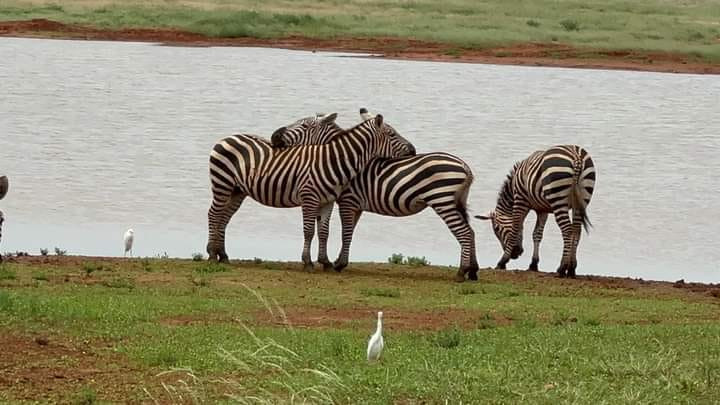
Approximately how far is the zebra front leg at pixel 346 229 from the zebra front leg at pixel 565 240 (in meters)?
2.71

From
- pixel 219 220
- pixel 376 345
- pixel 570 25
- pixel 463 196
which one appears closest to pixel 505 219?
pixel 463 196

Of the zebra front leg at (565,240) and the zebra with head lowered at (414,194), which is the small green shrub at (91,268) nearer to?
the zebra with head lowered at (414,194)

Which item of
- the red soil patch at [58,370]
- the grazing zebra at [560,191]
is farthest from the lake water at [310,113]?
the red soil patch at [58,370]

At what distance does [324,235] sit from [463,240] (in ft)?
5.93

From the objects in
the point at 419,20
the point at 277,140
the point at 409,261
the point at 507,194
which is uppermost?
the point at 419,20

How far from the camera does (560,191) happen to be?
67.5ft

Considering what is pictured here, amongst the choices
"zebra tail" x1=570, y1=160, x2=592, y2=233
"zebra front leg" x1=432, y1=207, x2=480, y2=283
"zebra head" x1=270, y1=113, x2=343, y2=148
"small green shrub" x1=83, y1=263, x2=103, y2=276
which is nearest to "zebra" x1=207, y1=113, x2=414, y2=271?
"zebra head" x1=270, y1=113, x2=343, y2=148

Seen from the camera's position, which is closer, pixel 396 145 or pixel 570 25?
pixel 396 145

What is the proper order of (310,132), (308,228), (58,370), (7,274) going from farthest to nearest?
(310,132) → (308,228) → (7,274) → (58,370)

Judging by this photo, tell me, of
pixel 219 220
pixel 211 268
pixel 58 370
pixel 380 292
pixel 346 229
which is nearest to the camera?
pixel 58 370

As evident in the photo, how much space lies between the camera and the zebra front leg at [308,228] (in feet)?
63.7

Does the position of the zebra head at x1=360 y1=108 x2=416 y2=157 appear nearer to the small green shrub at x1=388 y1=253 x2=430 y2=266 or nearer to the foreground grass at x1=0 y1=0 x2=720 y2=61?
the small green shrub at x1=388 y1=253 x2=430 y2=266

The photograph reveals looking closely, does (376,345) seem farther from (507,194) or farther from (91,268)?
(507,194)

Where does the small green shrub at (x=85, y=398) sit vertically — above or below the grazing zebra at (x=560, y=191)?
below
